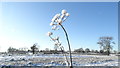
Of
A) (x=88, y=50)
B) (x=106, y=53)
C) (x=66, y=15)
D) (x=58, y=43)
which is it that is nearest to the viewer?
(x=66, y=15)

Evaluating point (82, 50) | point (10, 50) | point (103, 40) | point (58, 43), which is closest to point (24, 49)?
point (10, 50)

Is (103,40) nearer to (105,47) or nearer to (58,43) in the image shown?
(105,47)

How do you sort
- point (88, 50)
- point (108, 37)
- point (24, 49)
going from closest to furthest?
1. point (108, 37)
2. point (24, 49)
3. point (88, 50)

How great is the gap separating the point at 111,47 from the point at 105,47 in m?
0.78

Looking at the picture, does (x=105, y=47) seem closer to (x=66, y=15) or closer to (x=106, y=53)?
(x=106, y=53)

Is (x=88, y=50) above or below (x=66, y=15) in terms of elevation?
below

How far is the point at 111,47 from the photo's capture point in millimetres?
22578

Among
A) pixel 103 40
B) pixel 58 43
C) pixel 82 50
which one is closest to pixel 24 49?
pixel 82 50

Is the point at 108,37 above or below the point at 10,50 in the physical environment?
above

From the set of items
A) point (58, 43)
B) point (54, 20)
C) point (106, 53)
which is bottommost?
point (106, 53)

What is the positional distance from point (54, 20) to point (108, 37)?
22.2 meters

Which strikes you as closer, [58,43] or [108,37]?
[58,43]

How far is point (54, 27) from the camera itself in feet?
3.23

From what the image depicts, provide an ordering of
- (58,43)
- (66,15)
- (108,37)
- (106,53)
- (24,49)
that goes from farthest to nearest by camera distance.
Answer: (24,49)
(106,53)
(108,37)
(58,43)
(66,15)
